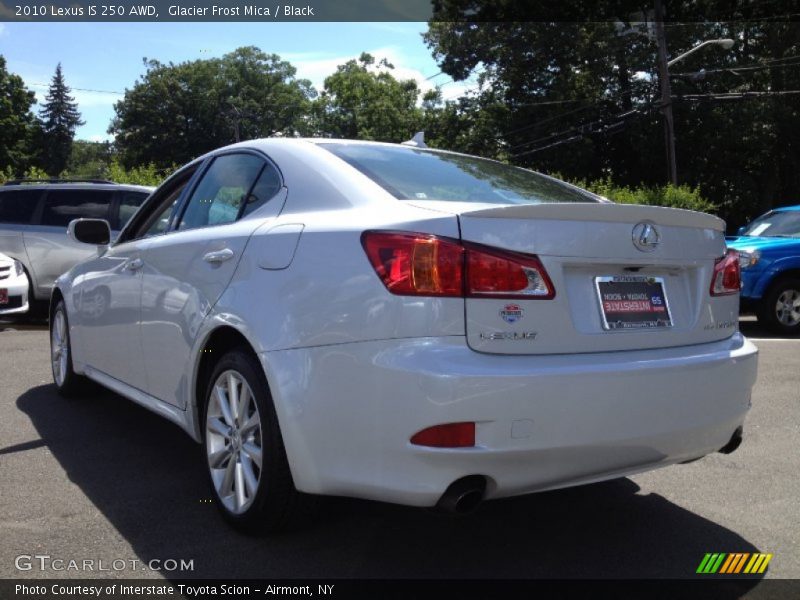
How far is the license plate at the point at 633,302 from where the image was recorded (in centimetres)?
305

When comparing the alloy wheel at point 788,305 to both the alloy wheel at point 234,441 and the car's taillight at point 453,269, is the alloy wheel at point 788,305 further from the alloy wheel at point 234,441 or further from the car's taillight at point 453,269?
the alloy wheel at point 234,441

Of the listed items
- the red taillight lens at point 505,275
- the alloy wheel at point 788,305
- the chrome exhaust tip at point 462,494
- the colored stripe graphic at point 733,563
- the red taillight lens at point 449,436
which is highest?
the red taillight lens at point 505,275

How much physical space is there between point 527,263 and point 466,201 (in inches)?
21.4

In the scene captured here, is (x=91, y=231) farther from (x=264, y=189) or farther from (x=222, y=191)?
(x=264, y=189)

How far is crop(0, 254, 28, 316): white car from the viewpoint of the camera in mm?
9586

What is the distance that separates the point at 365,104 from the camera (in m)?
72.2

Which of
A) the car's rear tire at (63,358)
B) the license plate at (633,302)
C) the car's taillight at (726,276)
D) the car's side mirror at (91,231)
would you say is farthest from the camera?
the car's rear tire at (63,358)

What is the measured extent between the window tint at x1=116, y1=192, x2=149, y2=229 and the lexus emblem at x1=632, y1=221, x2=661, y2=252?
9337mm

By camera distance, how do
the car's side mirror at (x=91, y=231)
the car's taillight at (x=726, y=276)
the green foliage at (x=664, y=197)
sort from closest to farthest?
the car's taillight at (x=726, y=276), the car's side mirror at (x=91, y=231), the green foliage at (x=664, y=197)

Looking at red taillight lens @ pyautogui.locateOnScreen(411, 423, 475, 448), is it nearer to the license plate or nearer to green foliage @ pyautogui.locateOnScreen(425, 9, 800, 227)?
the license plate

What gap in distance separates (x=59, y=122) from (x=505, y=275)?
113038mm

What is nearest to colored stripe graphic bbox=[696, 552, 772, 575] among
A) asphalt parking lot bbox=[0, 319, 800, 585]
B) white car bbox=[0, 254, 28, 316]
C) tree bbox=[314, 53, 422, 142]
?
asphalt parking lot bbox=[0, 319, 800, 585]

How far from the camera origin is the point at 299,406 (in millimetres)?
2971

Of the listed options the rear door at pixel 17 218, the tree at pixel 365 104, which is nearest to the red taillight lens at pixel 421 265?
the rear door at pixel 17 218
